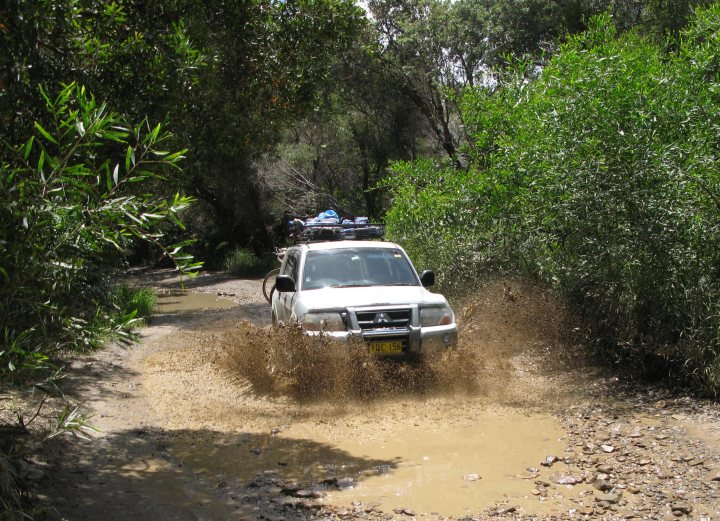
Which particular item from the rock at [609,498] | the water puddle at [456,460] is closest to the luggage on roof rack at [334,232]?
the water puddle at [456,460]

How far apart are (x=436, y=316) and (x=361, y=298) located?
0.94 metres

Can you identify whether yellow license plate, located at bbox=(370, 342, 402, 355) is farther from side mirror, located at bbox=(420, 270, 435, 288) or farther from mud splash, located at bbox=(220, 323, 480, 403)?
side mirror, located at bbox=(420, 270, 435, 288)

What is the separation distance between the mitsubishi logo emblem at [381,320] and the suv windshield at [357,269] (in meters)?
0.99

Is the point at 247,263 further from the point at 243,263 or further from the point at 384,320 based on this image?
the point at 384,320

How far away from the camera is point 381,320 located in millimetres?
8945

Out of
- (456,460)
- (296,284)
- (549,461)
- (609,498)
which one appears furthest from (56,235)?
(296,284)

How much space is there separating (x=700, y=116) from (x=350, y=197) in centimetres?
2538

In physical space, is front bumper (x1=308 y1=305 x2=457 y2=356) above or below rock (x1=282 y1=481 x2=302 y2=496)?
above

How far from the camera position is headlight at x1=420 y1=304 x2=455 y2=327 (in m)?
9.23

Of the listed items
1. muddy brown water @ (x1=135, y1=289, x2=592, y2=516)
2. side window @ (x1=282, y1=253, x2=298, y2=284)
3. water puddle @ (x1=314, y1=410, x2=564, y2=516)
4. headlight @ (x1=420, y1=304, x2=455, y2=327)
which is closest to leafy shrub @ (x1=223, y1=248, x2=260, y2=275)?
side window @ (x1=282, y1=253, x2=298, y2=284)

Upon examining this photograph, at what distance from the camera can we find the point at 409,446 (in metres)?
7.10

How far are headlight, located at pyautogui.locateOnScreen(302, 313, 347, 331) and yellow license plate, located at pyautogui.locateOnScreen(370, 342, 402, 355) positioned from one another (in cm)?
40

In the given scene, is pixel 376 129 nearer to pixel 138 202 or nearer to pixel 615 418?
pixel 615 418

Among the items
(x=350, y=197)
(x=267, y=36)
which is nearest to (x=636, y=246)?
(x=267, y=36)
